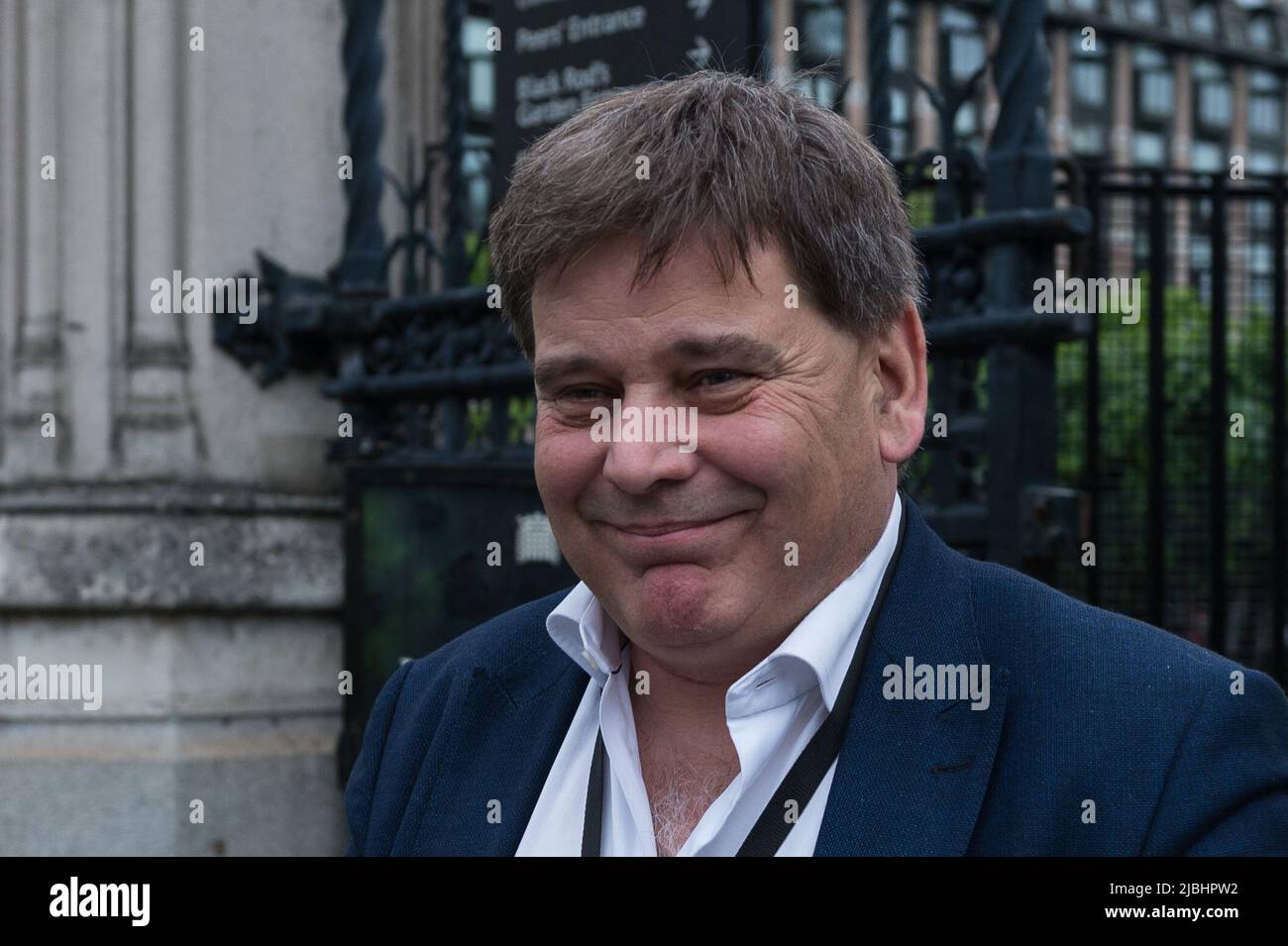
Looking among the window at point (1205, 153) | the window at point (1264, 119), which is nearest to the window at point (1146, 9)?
the window at point (1205, 153)

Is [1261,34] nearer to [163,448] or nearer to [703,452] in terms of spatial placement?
[163,448]

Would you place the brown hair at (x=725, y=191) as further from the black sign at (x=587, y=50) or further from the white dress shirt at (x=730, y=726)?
the black sign at (x=587, y=50)

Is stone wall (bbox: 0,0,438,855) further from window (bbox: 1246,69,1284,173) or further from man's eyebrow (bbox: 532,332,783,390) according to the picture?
window (bbox: 1246,69,1284,173)

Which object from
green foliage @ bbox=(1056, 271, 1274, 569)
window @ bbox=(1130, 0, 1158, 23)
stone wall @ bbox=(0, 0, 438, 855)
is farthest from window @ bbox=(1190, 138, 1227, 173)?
stone wall @ bbox=(0, 0, 438, 855)

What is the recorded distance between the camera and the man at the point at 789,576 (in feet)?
7.16

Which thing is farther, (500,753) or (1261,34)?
(1261,34)

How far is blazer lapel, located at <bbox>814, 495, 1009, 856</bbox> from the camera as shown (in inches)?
86.4

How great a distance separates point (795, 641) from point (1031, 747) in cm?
32

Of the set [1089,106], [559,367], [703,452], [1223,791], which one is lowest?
[1223,791]

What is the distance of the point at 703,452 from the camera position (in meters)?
2.27

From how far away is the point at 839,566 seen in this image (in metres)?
2.40

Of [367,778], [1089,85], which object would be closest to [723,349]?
[367,778]

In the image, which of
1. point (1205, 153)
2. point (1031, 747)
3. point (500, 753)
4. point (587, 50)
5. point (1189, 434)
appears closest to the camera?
point (1031, 747)

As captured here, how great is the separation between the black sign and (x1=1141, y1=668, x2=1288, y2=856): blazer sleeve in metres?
2.67
